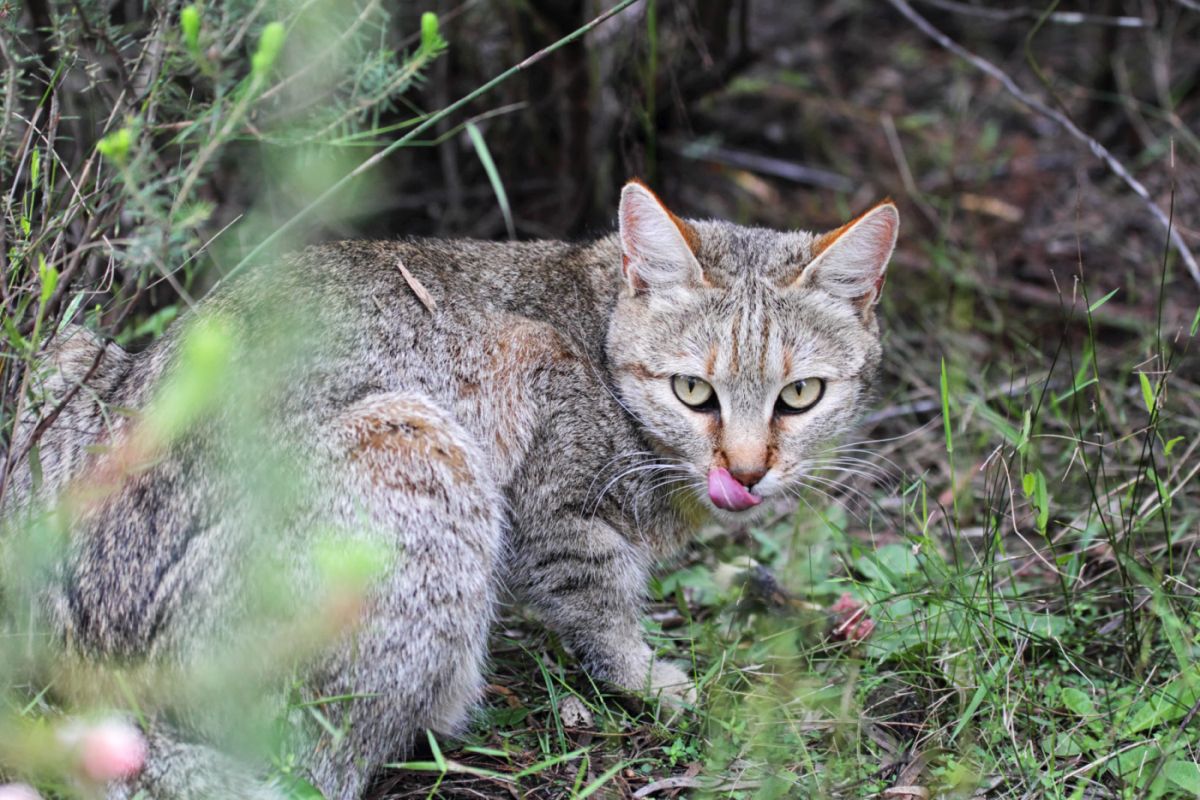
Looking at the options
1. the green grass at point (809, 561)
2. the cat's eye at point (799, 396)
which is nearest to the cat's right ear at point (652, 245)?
the cat's eye at point (799, 396)

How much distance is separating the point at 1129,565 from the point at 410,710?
7.06 ft

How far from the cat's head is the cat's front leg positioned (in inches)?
14.9

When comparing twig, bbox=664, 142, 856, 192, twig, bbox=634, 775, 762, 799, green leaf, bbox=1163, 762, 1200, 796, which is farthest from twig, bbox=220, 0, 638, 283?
twig, bbox=664, 142, 856, 192

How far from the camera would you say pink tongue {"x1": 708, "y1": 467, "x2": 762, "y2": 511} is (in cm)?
356

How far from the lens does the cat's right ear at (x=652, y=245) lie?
3.68 metres

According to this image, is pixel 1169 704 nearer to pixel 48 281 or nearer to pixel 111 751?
pixel 111 751

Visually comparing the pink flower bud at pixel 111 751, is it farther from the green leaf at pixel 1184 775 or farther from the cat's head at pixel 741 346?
the green leaf at pixel 1184 775

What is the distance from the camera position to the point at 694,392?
12.2 feet

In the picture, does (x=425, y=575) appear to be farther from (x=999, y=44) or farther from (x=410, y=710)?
(x=999, y=44)

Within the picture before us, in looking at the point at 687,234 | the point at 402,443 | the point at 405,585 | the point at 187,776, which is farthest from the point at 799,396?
the point at 187,776

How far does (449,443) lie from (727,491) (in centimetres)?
90

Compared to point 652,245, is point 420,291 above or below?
above

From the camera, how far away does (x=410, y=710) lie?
3094 mm

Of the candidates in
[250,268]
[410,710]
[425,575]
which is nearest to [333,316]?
[250,268]
